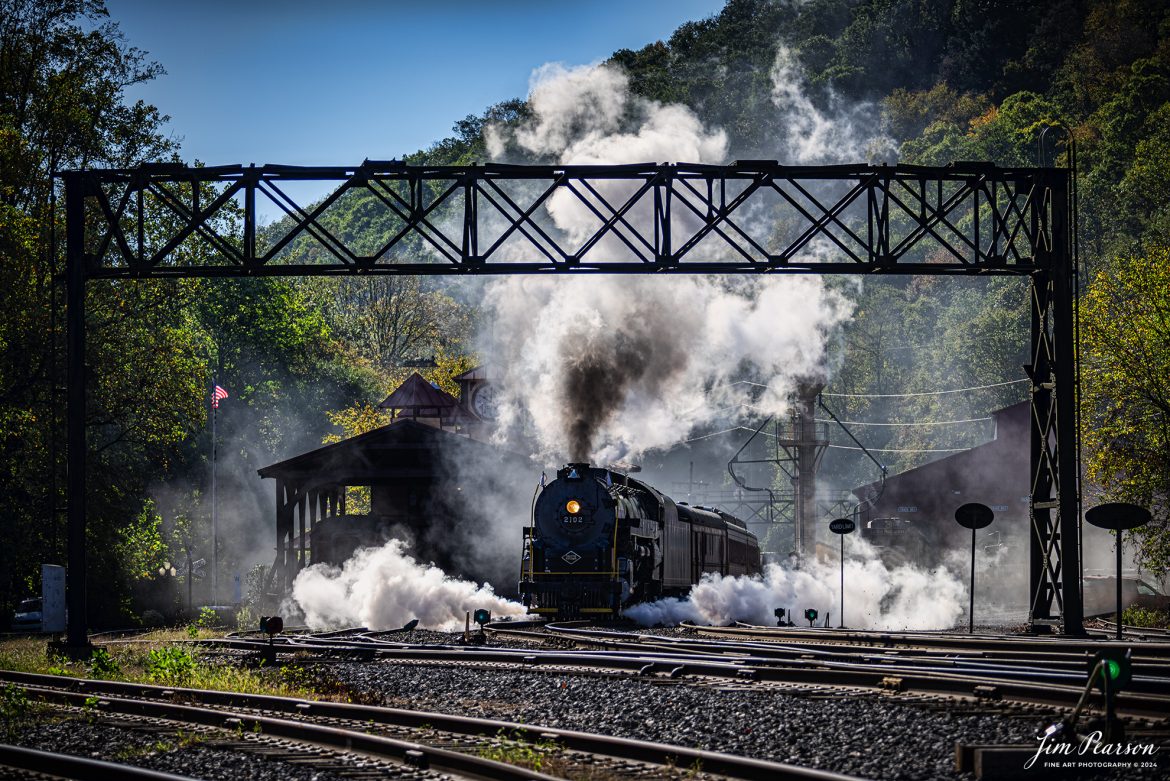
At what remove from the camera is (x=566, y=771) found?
383 inches

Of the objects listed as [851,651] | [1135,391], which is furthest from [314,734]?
[1135,391]

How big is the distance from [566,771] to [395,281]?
276 ft

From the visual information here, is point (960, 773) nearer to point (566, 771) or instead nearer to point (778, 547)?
point (566, 771)

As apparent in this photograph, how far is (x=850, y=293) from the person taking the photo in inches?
3772

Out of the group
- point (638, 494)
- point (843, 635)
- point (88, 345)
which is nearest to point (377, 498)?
point (88, 345)

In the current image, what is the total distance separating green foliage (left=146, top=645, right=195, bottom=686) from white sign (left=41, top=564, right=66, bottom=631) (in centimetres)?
337

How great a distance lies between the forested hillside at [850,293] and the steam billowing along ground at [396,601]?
22.5 feet

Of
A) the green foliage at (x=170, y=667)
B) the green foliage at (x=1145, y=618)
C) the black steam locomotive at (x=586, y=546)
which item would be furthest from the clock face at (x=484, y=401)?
the green foliage at (x=170, y=667)

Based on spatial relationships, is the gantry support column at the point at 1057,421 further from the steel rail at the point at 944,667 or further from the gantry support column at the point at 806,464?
the gantry support column at the point at 806,464

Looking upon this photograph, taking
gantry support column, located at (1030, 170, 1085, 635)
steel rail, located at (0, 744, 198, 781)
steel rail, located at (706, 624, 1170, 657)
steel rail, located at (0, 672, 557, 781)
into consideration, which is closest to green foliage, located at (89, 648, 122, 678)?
steel rail, located at (0, 672, 557, 781)

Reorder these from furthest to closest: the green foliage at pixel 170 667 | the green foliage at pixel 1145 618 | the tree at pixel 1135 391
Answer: the tree at pixel 1135 391 → the green foliage at pixel 1145 618 → the green foliage at pixel 170 667

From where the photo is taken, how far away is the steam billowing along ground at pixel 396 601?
27.7m

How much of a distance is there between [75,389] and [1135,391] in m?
25.6
